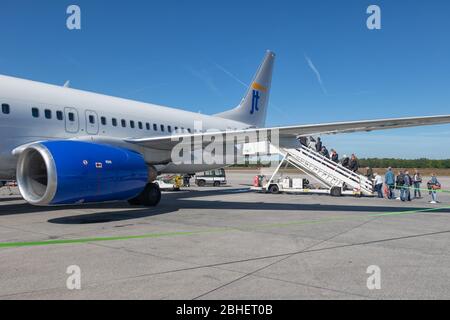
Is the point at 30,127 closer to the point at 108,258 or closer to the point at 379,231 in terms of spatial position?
the point at 108,258

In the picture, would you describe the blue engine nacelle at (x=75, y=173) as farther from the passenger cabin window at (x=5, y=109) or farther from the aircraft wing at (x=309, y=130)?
the aircraft wing at (x=309, y=130)

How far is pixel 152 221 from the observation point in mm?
9656

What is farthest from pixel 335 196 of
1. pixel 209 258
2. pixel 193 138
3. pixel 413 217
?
pixel 209 258

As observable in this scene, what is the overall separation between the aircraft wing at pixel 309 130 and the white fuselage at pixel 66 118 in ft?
2.77

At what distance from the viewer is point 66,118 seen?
37.8ft

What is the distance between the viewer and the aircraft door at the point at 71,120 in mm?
11547

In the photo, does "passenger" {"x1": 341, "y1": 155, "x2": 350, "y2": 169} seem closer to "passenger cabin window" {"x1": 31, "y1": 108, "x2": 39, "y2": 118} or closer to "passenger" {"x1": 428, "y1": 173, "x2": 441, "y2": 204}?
"passenger" {"x1": 428, "y1": 173, "x2": 441, "y2": 204}

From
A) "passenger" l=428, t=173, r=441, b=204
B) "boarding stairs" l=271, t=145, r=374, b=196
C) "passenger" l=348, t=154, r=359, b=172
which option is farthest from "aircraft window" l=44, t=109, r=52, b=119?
"passenger" l=348, t=154, r=359, b=172

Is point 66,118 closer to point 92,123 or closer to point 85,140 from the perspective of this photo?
point 92,123

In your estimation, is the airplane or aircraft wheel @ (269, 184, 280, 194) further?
aircraft wheel @ (269, 184, 280, 194)

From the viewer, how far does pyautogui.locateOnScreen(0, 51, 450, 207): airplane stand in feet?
28.9

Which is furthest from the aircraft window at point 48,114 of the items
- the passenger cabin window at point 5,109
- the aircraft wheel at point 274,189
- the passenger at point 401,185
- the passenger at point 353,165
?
the passenger at point 353,165

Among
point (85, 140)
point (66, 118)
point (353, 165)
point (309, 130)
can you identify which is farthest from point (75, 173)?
point (353, 165)

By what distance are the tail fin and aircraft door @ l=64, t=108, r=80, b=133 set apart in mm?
10289
